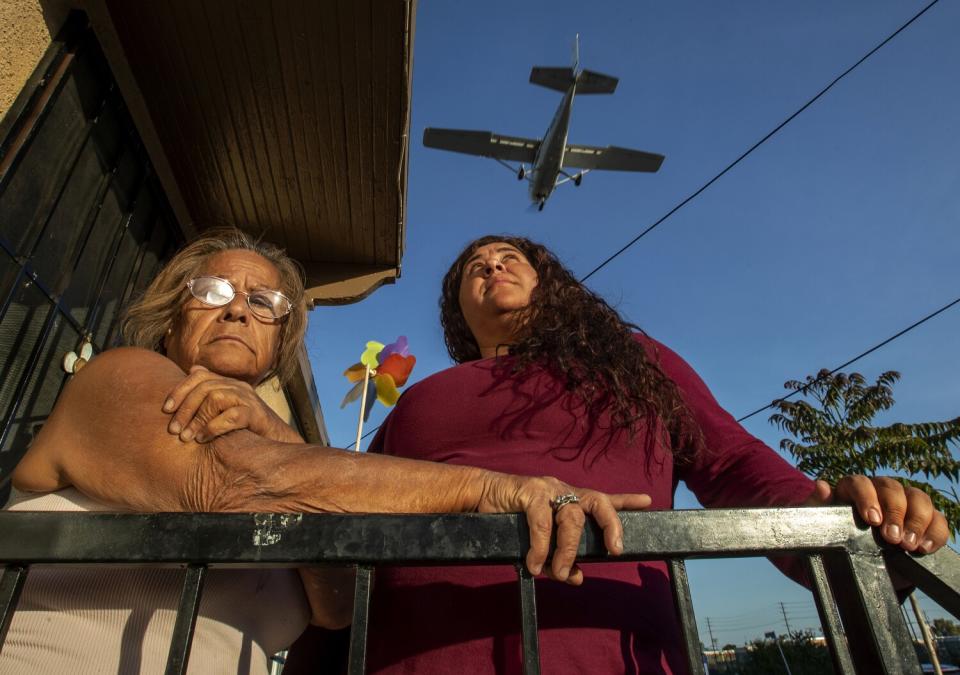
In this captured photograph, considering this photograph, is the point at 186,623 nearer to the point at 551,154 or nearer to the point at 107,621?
the point at 107,621

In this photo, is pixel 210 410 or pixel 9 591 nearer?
pixel 9 591

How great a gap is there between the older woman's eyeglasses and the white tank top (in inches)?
27.0

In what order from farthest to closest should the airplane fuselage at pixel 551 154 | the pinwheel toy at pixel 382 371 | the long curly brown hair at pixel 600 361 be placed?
the airplane fuselage at pixel 551 154 < the pinwheel toy at pixel 382 371 < the long curly brown hair at pixel 600 361

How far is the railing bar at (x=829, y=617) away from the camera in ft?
2.44

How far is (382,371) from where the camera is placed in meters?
5.30

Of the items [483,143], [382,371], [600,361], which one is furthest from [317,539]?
[483,143]

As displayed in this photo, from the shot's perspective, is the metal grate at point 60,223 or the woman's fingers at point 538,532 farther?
the metal grate at point 60,223

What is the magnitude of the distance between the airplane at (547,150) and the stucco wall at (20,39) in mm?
23836

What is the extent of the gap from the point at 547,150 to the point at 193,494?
82.7 feet

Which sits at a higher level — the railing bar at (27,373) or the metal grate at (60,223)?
the metal grate at (60,223)

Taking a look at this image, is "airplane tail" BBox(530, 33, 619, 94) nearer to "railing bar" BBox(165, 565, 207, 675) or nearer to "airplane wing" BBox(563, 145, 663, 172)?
"airplane wing" BBox(563, 145, 663, 172)

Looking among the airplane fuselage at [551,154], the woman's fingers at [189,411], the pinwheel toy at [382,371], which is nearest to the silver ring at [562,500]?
the woman's fingers at [189,411]

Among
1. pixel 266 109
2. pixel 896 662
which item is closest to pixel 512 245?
pixel 266 109

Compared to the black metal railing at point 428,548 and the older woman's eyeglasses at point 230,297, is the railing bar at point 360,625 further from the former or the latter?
the older woman's eyeglasses at point 230,297
